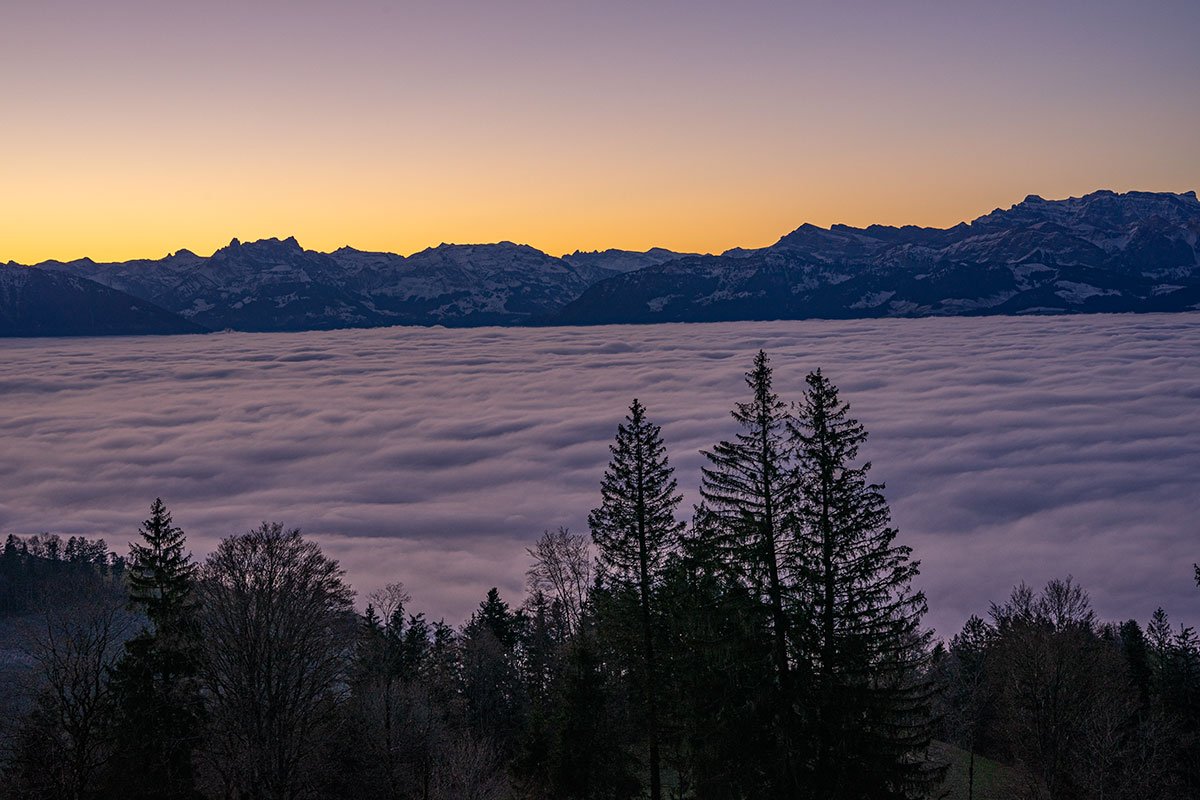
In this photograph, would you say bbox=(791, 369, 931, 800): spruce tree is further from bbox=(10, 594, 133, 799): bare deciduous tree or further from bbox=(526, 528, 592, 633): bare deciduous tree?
bbox=(526, 528, 592, 633): bare deciduous tree

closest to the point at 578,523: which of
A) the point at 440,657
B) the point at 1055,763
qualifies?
the point at 440,657

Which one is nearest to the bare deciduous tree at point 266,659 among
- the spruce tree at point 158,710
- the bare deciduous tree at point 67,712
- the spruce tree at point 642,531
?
the spruce tree at point 158,710

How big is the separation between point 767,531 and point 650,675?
10097 millimetres

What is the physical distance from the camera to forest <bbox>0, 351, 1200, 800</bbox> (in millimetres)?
23781

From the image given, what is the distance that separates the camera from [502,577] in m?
153

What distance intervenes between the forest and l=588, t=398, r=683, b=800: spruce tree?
0.34 ft

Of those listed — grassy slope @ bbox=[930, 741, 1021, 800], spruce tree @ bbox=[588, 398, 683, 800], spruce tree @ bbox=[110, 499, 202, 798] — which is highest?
spruce tree @ bbox=[588, 398, 683, 800]

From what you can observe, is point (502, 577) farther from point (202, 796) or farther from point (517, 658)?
point (202, 796)

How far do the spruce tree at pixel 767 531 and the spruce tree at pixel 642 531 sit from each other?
19.7 feet

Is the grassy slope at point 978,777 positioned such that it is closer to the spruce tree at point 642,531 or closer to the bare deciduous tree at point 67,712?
the spruce tree at point 642,531

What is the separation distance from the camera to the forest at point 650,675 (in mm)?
23781

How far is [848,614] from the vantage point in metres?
23.3

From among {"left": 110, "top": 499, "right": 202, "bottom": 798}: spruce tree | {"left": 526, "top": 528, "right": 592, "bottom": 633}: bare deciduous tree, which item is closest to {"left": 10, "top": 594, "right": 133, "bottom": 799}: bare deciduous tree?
{"left": 110, "top": 499, "right": 202, "bottom": 798}: spruce tree

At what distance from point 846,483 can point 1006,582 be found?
465 feet
